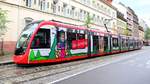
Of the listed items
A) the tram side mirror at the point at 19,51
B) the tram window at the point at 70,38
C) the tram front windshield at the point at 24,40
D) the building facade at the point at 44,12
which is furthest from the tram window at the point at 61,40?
the building facade at the point at 44,12

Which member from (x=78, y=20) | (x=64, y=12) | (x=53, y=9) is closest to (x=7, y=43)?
(x=53, y=9)

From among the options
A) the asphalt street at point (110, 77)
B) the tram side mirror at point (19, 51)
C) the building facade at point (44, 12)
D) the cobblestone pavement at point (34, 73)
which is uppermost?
the building facade at point (44, 12)

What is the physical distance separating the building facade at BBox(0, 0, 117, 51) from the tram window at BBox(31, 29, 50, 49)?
12.1m

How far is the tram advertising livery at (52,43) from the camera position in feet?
55.3

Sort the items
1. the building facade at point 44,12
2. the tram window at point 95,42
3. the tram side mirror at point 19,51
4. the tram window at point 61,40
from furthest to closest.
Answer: the building facade at point 44,12 → the tram window at point 95,42 → the tram window at point 61,40 → the tram side mirror at point 19,51

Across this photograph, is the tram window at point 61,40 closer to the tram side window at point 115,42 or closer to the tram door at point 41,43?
the tram door at point 41,43

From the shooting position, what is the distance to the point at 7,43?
2948cm

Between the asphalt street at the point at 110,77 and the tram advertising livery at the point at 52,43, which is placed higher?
the tram advertising livery at the point at 52,43

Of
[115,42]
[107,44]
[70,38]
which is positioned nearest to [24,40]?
[70,38]

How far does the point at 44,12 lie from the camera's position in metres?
36.8

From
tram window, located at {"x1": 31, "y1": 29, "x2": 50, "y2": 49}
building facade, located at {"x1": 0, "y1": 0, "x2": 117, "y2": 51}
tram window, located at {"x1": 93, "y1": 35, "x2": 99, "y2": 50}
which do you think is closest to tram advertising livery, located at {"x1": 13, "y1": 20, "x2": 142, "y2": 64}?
tram window, located at {"x1": 31, "y1": 29, "x2": 50, "y2": 49}

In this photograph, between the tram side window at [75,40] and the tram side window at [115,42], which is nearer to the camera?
the tram side window at [75,40]

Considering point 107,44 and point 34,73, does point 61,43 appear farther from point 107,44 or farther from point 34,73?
point 107,44

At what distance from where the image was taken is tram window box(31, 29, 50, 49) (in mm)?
17128
